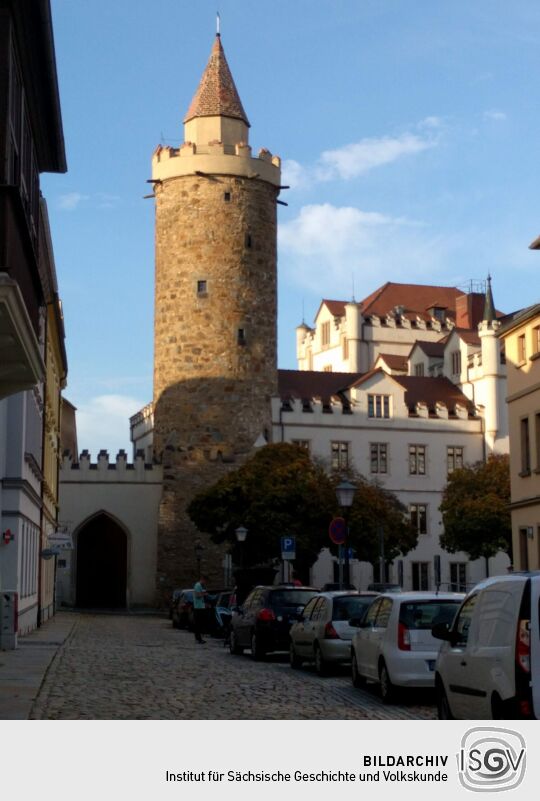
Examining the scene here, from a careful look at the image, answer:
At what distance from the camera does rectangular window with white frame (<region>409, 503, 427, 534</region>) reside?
2776 inches

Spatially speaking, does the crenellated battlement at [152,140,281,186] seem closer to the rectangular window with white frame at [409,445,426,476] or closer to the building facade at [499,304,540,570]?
the rectangular window with white frame at [409,445,426,476]

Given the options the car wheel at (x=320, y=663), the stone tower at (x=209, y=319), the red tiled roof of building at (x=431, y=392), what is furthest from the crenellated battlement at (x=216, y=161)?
the car wheel at (x=320, y=663)

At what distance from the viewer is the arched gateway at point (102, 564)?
69.2m

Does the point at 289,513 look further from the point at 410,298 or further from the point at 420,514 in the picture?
the point at 410,298

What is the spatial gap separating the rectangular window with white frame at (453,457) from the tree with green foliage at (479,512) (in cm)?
1402

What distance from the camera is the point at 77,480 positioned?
2566 inches

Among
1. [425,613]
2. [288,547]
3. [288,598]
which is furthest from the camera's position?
[288,547]

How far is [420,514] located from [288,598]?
45.1 metres

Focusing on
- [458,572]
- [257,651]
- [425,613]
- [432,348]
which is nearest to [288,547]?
[257,651]

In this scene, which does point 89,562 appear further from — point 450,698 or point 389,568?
point 450,698

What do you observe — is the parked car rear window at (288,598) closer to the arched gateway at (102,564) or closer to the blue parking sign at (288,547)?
the blue parking sign at (288,547)

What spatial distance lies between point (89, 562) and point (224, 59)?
1019 inches

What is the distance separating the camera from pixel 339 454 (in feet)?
232

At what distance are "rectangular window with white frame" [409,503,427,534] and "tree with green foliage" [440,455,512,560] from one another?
1232 cm
